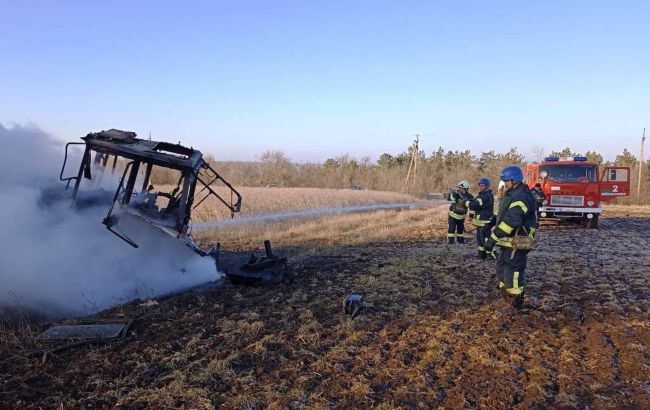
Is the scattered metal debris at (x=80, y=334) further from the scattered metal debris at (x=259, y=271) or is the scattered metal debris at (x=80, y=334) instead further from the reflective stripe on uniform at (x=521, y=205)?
the reflective stripe on uniform at (x=521, y=205)

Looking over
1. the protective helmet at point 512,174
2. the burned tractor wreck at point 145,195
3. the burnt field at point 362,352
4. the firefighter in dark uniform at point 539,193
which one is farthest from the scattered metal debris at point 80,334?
the firefighter in dark uniform at point 539,193

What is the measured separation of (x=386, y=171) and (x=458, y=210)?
5139 centimetres

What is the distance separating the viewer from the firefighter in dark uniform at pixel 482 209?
1095 centimetres

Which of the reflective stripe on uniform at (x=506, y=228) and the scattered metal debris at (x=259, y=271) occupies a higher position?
the reflective stripe on uniform at (x=506, y=228)

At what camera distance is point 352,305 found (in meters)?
6.34

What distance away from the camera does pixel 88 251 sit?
743cm

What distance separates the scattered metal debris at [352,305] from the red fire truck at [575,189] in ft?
44.4

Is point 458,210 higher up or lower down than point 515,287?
higher up

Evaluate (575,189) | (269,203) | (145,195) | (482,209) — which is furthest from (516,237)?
(269,203)

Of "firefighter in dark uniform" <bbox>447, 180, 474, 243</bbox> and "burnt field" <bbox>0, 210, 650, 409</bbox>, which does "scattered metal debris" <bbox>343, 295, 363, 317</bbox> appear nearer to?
"burnt field" <bbox>0, 210, 650, 409</bbox>

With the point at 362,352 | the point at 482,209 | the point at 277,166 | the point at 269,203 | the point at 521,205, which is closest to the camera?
the point at 362,352

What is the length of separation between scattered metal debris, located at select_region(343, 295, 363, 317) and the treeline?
47490 mm

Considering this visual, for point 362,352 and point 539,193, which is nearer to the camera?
point 362,352

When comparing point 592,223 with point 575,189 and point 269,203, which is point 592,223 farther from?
point 269,203
